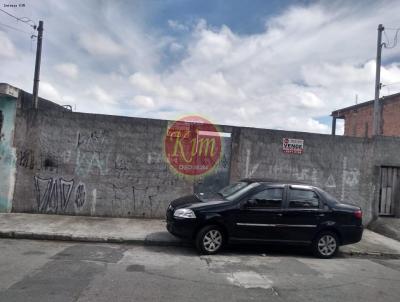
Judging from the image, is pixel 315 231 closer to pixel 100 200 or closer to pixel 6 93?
pixel 100 200

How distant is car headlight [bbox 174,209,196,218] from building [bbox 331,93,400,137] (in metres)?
20.5

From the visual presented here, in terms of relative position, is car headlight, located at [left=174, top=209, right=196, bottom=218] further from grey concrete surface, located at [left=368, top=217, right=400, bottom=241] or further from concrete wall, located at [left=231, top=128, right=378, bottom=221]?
grey concrete surface, located at [left=368, top=217, right=400, bottom=241]

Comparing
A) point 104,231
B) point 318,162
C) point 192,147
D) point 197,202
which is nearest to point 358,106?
point 318,162

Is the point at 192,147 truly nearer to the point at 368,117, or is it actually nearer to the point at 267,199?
the point at 267,199

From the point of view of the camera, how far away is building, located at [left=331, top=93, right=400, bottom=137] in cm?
2516

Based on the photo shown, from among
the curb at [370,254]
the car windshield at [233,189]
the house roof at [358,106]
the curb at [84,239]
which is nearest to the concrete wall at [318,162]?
the car windshield at [233,189]

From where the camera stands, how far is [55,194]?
36.9 feet

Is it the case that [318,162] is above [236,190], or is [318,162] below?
above

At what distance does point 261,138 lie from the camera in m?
12.2

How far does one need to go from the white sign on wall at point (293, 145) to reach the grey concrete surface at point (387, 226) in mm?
3348

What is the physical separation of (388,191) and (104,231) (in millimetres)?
9232

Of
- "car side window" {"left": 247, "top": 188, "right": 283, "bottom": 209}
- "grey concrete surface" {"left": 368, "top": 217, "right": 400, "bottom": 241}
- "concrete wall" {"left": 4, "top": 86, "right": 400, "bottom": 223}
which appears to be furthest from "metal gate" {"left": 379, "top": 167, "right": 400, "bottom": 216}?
"car side window" {"left": 247, "top": 188, "right": 283, "bottom": 209}

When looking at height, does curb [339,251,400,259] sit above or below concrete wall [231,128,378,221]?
below

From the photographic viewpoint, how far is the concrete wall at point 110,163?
442 inches
